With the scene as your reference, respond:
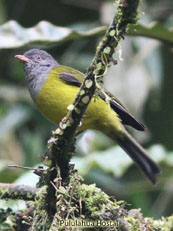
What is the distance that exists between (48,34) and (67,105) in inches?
51.3

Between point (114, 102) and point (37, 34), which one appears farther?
point (37, 34)

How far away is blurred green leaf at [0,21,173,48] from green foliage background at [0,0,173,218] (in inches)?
12.5

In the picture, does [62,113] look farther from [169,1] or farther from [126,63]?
[169,1]

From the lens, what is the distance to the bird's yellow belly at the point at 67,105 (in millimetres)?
3965

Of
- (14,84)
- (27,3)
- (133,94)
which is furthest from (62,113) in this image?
Answer: (27,3)

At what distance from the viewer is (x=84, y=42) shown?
24.3ft

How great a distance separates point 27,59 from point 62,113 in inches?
45.5

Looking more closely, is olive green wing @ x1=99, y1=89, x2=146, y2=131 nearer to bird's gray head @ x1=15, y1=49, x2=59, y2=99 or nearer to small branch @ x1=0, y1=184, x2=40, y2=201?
bird's gray head @ x1=15, y1=49, x2=59, y2=99

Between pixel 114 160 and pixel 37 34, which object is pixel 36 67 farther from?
pixel 114 160

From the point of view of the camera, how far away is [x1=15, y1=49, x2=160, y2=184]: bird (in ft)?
12.2

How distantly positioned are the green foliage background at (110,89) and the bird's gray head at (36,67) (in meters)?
0.78

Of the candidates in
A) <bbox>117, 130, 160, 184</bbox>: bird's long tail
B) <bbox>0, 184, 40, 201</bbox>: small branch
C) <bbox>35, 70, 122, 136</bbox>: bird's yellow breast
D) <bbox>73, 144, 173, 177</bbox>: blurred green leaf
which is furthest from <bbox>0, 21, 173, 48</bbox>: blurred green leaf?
<bbox>0, 184, 40, 201</bbox>: small branch

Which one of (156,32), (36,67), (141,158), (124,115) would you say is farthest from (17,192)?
(156,32)

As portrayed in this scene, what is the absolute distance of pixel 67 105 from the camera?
4020 millimetres
